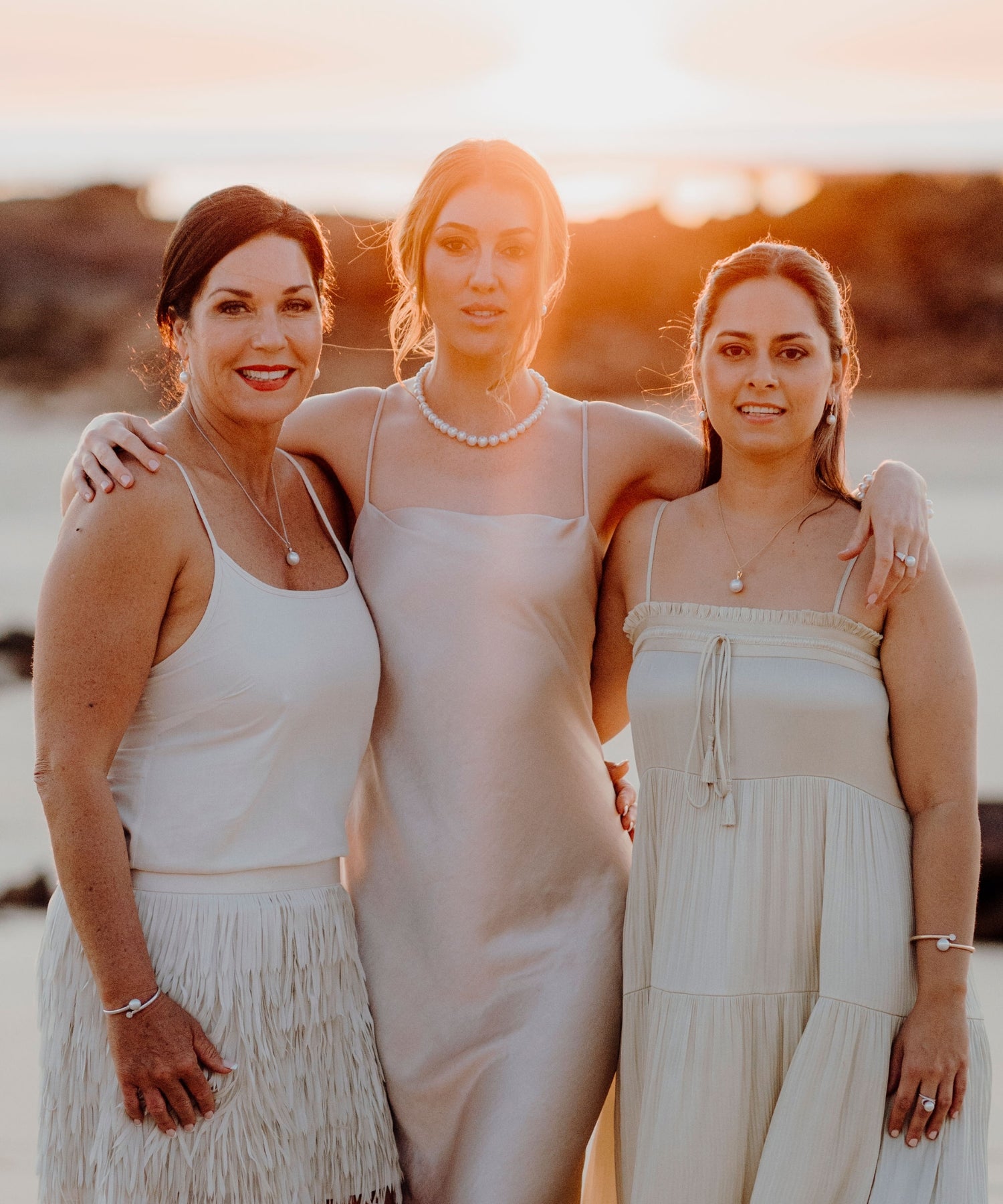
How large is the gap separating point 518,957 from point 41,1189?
93 cm

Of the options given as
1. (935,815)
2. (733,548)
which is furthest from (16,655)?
(935,815)

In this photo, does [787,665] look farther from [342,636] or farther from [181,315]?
[181,315]

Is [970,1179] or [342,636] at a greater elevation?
[342,636]

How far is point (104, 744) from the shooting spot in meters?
2.42

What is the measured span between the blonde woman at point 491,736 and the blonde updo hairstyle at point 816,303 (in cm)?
14

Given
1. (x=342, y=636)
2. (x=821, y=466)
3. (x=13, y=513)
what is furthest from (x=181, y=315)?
(x=13, y=513)

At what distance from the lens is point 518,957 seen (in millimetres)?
2857

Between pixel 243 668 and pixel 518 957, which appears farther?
pixel 518 957

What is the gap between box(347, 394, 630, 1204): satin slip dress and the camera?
282 cm

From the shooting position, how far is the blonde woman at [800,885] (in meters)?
2.50

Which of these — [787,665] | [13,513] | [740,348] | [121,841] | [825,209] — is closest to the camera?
[121,841]

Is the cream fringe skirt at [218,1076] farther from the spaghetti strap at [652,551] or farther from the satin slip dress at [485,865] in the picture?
the spaghetti strap at [652,551]

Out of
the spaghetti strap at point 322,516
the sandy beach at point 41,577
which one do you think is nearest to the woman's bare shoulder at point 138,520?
the spaghetti strap at point 322,516

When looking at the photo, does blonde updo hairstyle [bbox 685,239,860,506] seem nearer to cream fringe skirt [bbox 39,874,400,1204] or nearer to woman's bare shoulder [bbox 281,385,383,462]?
woman's bare shoulder [bbox 281,385,383,462]
